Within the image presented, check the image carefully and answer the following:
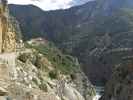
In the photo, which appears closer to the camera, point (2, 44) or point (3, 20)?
point (2, 44)

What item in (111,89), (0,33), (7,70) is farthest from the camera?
(111,89)

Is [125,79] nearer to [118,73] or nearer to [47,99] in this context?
[118,73]

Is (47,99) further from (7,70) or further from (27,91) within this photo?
(7,70)

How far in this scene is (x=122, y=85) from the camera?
107125 millimetres

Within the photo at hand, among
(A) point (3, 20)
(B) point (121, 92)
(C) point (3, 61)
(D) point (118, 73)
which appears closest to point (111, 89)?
(D) point (118, 73)

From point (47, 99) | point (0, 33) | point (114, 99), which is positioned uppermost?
point (0, 33)

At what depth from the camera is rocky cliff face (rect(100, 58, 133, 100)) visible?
9938 centimetres

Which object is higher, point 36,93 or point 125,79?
point 36,93

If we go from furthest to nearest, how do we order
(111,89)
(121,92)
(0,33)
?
1. (111,89)
2. (121,92)
3. (0,33)

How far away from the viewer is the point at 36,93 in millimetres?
12969

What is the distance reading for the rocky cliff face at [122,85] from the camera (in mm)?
99375

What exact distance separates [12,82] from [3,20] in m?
17.0

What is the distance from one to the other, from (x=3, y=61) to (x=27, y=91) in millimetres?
3218

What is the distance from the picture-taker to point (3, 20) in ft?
98.8
